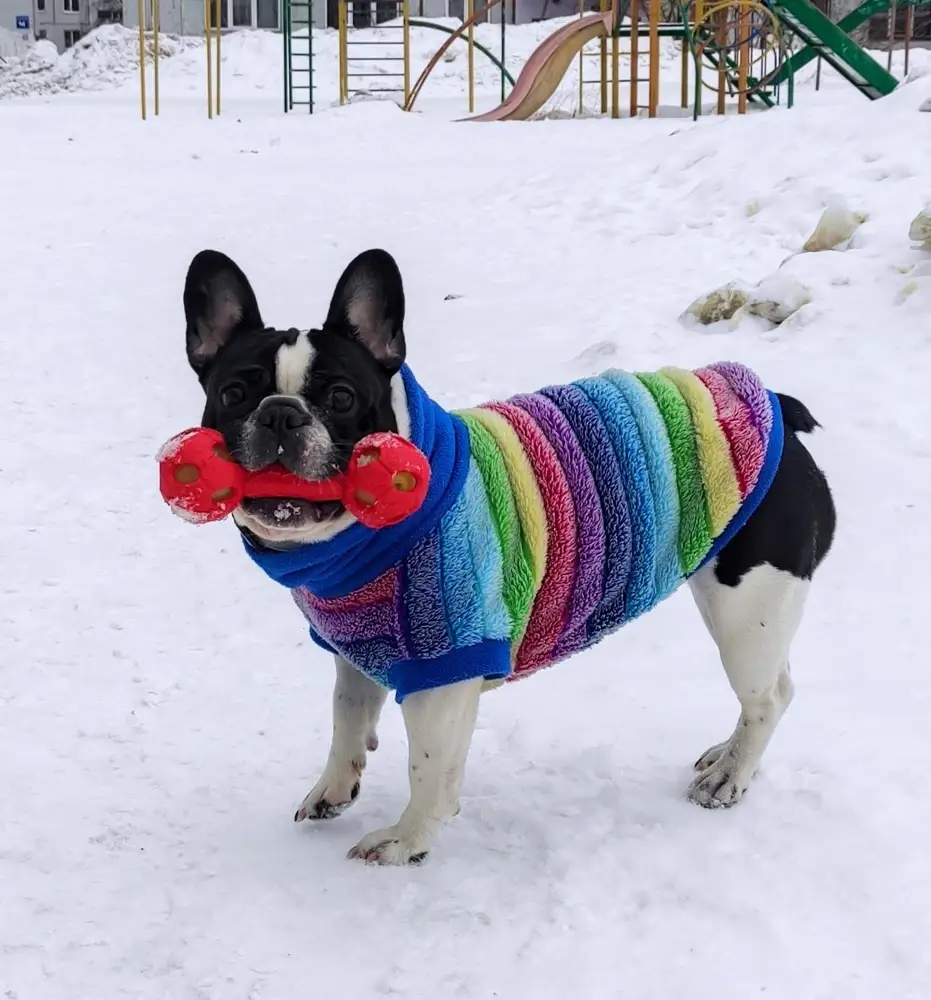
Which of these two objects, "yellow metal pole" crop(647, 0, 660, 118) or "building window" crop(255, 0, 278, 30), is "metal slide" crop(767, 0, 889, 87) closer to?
"yellow metal pole" crop(647, 0, 660, 118)

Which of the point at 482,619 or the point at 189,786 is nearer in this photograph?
the point at 482,619

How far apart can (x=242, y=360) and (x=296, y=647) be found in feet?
5.57

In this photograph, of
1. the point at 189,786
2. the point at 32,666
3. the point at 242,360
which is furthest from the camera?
the point at 32,666

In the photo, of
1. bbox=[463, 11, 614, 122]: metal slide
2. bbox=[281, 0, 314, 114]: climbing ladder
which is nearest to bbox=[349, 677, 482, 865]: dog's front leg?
bbox=[463, 11, 614, 122]: metal slide

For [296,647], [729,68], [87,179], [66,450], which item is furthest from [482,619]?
[729,68]

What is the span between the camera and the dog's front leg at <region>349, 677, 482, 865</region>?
8.67 feet

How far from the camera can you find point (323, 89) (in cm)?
2320

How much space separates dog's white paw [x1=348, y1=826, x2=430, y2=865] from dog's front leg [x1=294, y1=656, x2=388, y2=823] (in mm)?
193

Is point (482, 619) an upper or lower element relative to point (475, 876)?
upper

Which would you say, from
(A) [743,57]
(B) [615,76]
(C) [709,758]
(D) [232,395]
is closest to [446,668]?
(D) [232,395]

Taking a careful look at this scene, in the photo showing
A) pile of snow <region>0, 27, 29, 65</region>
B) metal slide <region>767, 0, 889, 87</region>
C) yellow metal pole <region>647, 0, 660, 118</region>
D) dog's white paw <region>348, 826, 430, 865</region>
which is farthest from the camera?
pile of snow <region>0, 27, 29, 65</region>

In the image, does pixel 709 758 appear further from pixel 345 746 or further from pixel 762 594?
pixel 345 746

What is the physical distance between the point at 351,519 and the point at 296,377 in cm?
30

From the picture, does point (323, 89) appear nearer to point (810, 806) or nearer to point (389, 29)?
point (389, 29)
